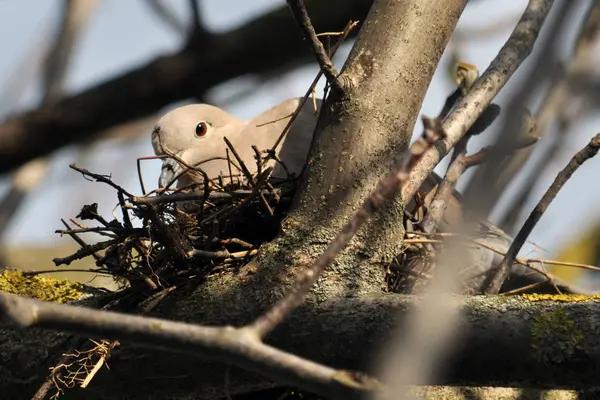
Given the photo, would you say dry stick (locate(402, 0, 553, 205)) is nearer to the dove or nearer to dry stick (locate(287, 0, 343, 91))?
dry stick (locate(287, 0, 343, 91))

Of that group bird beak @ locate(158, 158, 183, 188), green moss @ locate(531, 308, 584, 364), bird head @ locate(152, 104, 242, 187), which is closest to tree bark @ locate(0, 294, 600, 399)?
green moss @ locate(531, 308, 584, 364)

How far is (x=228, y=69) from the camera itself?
4238mm

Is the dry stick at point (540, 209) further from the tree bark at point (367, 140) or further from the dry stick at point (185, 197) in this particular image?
the dry stick at point (185, 197)

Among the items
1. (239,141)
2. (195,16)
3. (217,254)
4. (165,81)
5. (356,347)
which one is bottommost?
(356,347)

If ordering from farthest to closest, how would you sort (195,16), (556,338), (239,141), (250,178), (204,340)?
(195,16)
(239,141)
(250,178)
(556,338)
(204,340)

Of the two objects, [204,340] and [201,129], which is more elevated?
[201,129]

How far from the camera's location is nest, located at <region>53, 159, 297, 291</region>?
2.34 metres

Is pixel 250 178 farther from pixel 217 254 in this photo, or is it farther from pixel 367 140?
pixel 367 140

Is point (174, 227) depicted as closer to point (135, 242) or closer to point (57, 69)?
point (135, 242)

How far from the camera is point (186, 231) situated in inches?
100

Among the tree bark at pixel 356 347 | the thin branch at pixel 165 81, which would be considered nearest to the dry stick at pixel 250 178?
the tree bark at pixel 356 347

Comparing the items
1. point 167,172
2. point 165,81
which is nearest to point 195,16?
point 165,81

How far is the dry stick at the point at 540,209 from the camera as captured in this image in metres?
2.30

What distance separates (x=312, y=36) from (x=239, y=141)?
117 centimetres
